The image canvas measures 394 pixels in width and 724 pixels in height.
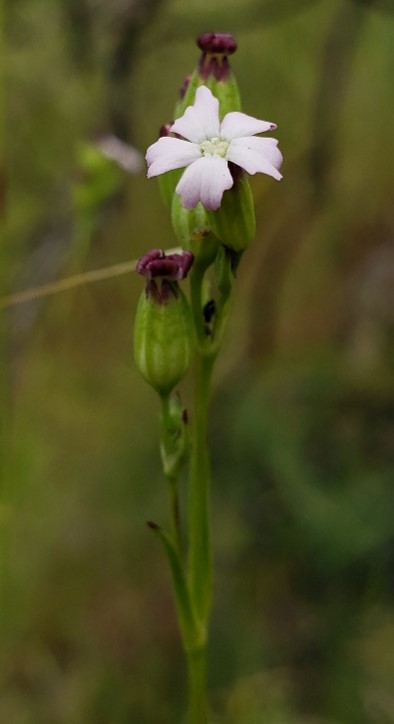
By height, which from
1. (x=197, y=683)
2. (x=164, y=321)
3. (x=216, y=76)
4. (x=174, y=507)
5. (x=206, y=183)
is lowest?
(x=197, y=683)

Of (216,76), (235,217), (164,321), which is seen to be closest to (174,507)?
(164,321)

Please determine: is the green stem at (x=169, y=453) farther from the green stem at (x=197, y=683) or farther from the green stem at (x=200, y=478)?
the green stem at (x=197, y=683)

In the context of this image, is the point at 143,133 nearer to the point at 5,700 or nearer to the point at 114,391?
the point at 114,391

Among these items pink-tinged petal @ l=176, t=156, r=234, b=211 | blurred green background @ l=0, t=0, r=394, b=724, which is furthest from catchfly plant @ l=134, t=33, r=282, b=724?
blurred green background @ l=0, t=0, r=394, b=724

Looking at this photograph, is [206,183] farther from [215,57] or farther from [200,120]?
[215,57]

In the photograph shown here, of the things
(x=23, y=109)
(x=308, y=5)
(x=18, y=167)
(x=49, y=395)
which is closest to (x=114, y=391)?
(x=49, y=395)

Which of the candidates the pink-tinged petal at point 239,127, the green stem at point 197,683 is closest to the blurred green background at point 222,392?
the green stem at point 197,683
